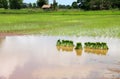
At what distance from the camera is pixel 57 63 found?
1283cm

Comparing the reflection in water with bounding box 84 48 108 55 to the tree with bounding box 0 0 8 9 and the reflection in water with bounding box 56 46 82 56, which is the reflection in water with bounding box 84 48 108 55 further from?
the tree with bounding box 0 0 8 9

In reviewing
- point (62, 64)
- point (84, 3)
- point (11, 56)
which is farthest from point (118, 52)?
point (84, 3)

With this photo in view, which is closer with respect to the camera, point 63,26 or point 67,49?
point 67,49

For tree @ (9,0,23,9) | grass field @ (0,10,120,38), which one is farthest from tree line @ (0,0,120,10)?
grass field @ (0,10,120,38)

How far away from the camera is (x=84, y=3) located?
291 ft

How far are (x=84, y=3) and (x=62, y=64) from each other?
7703 cm

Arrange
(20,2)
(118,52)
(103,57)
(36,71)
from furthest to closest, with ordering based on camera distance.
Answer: (20,2) < (118,52) < (103,57) < (36,71)

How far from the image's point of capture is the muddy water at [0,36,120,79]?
10812 mm

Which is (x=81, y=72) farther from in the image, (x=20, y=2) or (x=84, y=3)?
(x=20, y=2)

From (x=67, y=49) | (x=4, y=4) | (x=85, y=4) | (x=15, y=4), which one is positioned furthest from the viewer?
(x=15, y=4)

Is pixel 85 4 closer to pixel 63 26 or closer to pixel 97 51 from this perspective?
pixel 63 26

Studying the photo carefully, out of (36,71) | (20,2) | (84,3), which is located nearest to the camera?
(36,71)

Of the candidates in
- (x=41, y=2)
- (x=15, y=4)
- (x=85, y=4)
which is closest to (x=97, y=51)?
(x=85, y=4)

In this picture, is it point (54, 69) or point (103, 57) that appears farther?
point (103, 57)
